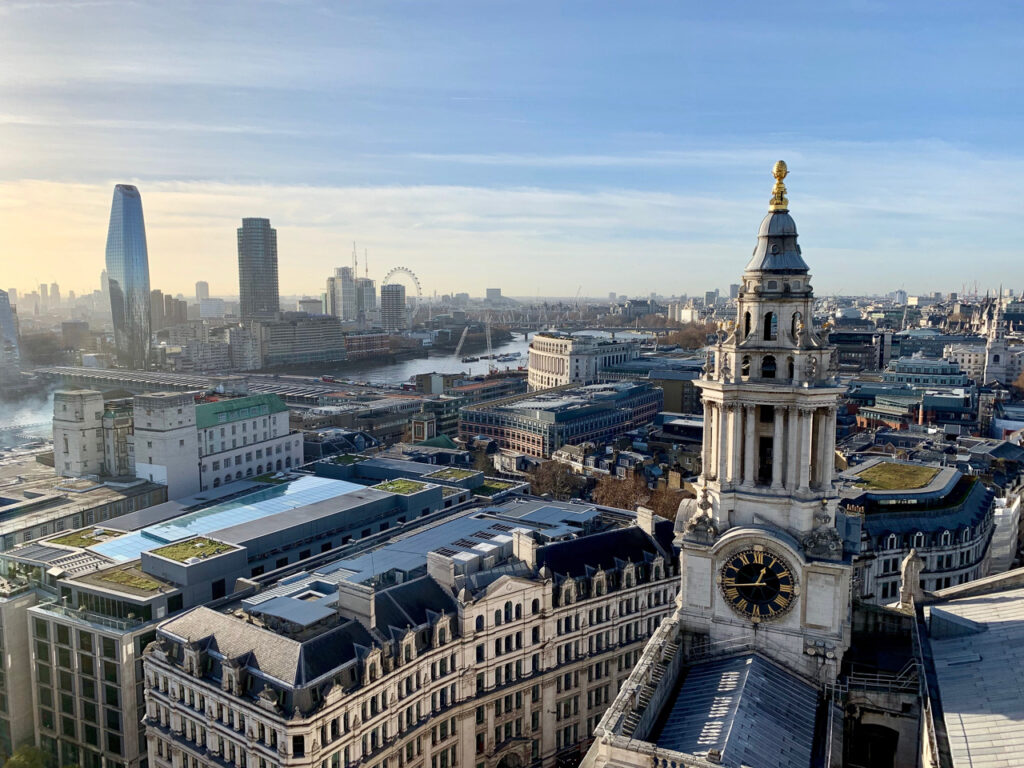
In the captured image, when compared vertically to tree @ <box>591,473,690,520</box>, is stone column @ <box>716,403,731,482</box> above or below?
above

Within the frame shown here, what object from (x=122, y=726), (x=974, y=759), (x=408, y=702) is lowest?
(x=122, y=726)

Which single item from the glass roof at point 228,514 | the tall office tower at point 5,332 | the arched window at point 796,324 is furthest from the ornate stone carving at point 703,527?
the tall office tower at point 5,332

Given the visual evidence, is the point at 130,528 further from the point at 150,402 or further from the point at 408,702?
the point at 408,702

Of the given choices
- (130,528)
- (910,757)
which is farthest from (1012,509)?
(130,528)

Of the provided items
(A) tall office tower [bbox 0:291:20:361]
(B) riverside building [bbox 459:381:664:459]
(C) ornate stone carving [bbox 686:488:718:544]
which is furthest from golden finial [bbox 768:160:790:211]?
(A) tall office tower [bbox 0:291:20:361]

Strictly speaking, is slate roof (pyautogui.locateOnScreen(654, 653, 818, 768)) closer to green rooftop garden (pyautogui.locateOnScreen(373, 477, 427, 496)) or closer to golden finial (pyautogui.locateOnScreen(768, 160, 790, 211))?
golden finial (pyautogui.locateOnScreen(768, 160, 790, 211))
